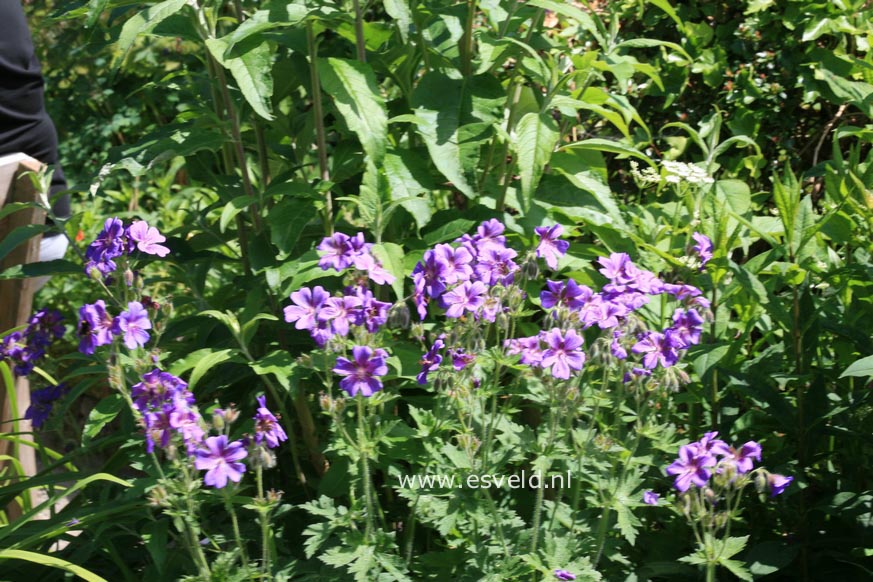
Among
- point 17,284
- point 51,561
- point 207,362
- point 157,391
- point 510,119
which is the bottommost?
point 51,561

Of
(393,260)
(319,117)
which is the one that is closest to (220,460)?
(393,260)

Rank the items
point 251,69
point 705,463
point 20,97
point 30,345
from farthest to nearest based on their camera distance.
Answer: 1. point 20,97
2. point 30,345
3. point 251,69
4. point 705,463

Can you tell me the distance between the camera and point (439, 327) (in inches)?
94.1

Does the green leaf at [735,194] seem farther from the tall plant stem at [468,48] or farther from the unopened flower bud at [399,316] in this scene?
the unopened flower bud at [399,316]

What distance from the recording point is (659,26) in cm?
352

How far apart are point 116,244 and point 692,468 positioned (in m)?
1.21

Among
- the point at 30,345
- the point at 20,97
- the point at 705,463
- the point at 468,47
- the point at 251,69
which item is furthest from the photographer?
the point at 20,97

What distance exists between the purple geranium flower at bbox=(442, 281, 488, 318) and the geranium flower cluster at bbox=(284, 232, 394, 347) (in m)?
0.12

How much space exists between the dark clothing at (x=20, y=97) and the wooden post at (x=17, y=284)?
31 cm

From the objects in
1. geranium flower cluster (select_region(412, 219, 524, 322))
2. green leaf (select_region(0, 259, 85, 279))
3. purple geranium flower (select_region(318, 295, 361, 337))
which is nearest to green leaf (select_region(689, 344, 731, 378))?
geranium flower cluster (select_region(412, 219, 524, 322))

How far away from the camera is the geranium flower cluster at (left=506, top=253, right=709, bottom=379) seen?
1.88m

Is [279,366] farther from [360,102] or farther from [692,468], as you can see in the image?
[692,468]

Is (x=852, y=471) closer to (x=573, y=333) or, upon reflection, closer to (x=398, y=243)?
(x=573, y=333)

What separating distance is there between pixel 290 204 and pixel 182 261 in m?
0.38
